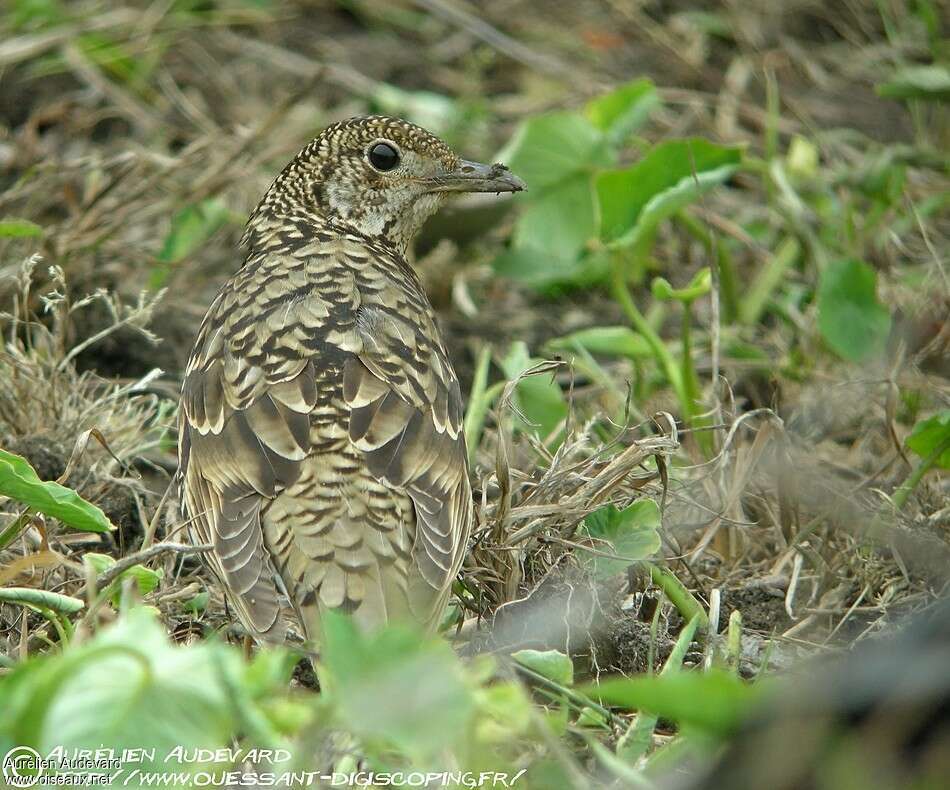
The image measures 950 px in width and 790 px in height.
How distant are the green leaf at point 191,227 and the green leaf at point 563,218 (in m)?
1.19

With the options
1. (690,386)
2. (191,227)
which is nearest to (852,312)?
(690,386)

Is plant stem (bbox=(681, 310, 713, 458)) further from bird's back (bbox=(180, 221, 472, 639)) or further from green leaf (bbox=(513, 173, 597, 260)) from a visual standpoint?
green leaf (bbox=(513, 173, 597, 260))

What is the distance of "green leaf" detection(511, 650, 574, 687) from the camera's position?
10.6 feet

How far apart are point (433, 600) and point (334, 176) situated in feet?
5.74

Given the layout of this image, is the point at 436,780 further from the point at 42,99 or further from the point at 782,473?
the point at 42,99

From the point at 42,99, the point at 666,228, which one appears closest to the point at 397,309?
the point at 666,228

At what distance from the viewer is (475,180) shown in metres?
4.68

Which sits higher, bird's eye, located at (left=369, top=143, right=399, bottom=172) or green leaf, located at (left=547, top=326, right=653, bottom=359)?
bird's eye, located at (left=369, top=143, right=399, bottom=172)

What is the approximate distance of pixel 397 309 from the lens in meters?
4.16

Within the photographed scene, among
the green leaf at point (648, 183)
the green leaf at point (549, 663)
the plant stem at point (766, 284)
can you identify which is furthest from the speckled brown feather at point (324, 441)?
the plant stem at point (766, 284)

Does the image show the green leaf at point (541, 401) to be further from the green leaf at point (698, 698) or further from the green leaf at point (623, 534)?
the green leaf at point (698, 698)

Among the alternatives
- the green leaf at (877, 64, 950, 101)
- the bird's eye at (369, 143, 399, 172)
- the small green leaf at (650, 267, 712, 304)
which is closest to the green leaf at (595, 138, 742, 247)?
the small green leaf at (650, 267, 712, 304)

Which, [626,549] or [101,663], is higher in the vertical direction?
[101,663]

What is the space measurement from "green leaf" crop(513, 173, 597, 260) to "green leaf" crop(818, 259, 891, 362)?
0.91 meters
